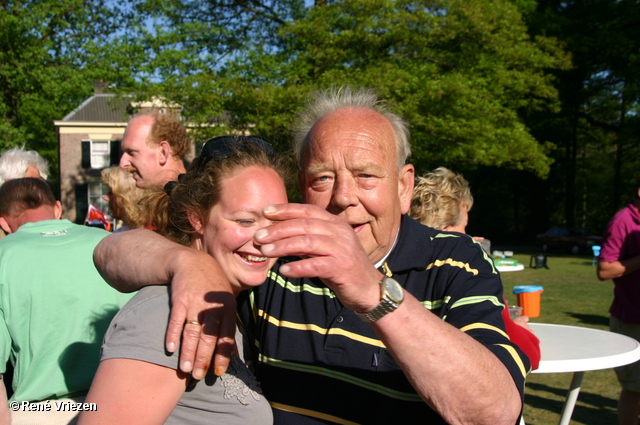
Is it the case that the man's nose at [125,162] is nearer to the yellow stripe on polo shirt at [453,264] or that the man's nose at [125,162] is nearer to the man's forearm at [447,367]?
the yellow stripe on polo shirt at [453,264]

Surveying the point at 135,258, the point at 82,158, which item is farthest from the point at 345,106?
the point at 82,158

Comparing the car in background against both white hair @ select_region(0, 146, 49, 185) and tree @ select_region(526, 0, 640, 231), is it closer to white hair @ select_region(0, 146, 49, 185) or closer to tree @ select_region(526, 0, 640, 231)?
tree @ select_region(526, 0, 640, 231)

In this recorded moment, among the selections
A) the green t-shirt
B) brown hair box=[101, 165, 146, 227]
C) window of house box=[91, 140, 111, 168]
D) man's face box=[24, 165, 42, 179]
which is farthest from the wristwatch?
window of house box=[91, 140, 111, 168]

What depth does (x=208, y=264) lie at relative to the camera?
69.7 inches

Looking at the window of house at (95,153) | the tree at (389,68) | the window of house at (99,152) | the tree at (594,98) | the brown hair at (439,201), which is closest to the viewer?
the brown hair at (439,201)

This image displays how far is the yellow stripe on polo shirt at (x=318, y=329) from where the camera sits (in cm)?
194

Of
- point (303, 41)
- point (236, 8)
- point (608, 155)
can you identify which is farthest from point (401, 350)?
point (608, 155)

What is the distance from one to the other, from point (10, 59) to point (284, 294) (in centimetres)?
1891

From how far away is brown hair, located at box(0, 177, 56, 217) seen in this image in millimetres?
3754

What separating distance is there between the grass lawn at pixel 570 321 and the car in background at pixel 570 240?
8.12 metres

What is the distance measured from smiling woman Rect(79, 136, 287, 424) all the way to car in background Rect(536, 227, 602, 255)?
3043 cm

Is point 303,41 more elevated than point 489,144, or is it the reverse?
point 303,41

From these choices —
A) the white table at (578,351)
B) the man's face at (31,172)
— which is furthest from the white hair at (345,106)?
the man's face at (31,172)

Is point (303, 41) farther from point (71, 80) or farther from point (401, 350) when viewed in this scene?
point (401, 350)
